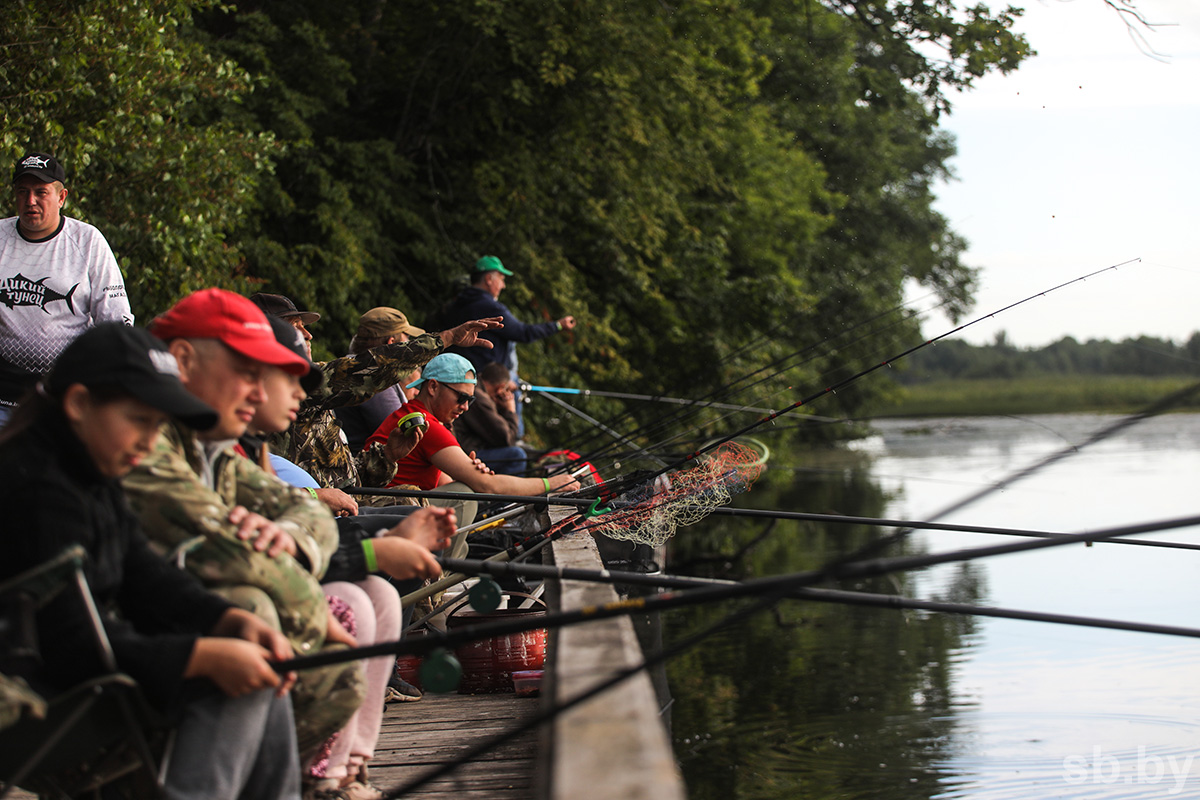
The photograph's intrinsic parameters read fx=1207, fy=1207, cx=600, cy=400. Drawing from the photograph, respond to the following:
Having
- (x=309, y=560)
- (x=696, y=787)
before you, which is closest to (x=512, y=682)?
(x=309, y=560)

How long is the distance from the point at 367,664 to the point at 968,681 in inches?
349

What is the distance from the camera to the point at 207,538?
201cm

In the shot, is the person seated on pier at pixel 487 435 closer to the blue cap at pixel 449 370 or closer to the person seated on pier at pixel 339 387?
the blue cap at pixel 449 370

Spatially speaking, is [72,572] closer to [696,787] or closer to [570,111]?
[696,787]

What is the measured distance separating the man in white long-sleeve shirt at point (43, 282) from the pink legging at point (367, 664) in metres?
1.59

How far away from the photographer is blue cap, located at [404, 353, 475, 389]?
14.5 ft

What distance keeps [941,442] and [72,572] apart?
39.7m

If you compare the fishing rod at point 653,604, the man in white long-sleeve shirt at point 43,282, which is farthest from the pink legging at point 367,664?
the man in white long-sleeve shirt at point 43,282

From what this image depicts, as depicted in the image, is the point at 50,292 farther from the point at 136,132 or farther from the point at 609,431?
the point at 609,431

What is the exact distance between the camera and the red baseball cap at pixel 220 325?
2.12 m

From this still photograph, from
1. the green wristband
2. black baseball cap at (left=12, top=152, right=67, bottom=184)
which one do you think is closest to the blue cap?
black baseball cap at (left=12, top=152, right=67, bottom=184)

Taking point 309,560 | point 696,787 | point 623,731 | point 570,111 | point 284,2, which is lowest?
point 696,787

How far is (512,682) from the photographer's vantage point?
4008 millimetres

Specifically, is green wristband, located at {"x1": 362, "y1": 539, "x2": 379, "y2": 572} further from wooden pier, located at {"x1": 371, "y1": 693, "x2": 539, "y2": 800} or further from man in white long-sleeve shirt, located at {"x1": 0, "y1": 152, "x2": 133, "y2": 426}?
man in white long-sleeve shirt, located at {"x1": 0, "y1": 152, "x2": 133, "y2": 426}
